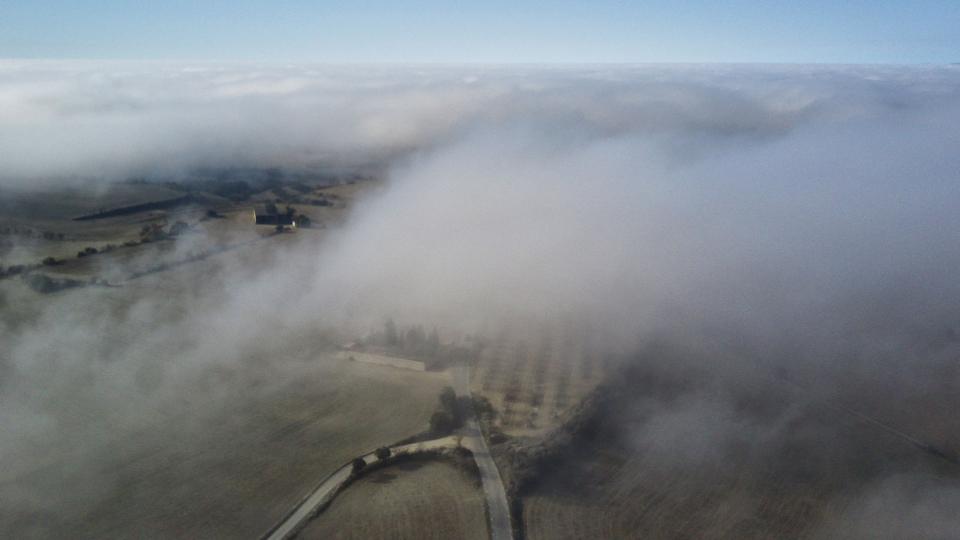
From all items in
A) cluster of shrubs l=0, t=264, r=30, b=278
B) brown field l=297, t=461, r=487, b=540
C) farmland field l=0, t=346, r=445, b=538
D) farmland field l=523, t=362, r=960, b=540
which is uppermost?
cluster of shrubs l=0, t=264, r=30, b=278

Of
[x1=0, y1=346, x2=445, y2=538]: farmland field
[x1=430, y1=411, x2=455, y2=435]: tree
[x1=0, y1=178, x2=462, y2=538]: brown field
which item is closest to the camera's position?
[x1=0, y1=346, x2=445, y2=538]: farmland field

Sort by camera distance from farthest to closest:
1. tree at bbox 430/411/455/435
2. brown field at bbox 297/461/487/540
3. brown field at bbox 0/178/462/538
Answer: tree at bbox 430/411/455/435 < brown field at bbox 0/178/462/538 < brown field at bbox 297/461/487/540

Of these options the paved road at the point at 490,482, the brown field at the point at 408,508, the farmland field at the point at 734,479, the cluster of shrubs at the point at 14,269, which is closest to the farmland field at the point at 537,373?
the paved road at the point at 490,482

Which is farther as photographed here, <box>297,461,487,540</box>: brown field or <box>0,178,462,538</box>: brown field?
<box>0,178,462,538</box>: brown field

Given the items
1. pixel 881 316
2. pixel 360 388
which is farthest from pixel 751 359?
pixel 360 388

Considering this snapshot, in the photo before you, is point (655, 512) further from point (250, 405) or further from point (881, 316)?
point (881, 316)

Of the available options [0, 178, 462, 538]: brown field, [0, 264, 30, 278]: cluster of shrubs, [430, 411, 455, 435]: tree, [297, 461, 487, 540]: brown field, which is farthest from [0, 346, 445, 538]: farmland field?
[0, 264, 30, 278]: cluster of shrubs

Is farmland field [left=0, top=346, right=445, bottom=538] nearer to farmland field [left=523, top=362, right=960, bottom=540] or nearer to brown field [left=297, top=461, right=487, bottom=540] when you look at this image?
brown field [left=297, top=461, right=487, bottom=540]
